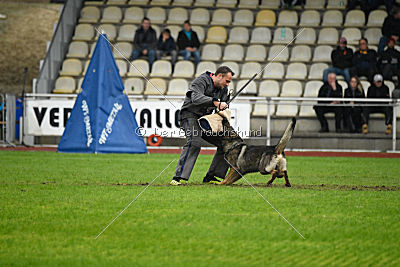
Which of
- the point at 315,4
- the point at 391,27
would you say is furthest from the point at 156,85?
the point at 391,27

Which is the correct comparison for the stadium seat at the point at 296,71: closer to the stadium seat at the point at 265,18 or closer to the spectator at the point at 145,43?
the stadium seat at the point at 265,18

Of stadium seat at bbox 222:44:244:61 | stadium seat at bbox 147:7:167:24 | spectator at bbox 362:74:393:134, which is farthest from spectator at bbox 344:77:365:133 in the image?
stadium seat at bbox 147:7:167:24

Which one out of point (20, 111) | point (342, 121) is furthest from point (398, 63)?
point (20, 111)

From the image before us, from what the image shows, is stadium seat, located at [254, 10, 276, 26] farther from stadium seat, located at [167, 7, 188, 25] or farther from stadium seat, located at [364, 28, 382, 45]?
stadium seat, located at [364, 28, 382, 45]

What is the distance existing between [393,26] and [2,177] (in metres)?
14.7

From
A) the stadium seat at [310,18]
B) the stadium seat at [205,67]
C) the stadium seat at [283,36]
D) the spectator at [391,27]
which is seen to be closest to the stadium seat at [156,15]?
the stadium seat at [205,67]

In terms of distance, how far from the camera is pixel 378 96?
1898 cm

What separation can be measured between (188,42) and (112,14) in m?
3.82

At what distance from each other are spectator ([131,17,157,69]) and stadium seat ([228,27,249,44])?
2.67 meters

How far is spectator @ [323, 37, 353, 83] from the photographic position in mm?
20547

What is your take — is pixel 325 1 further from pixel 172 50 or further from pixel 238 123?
pixel 238 123

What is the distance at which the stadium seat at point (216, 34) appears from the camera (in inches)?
923

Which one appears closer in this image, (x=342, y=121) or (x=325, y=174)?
(x=325, y=174)

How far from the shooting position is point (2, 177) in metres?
10.9
